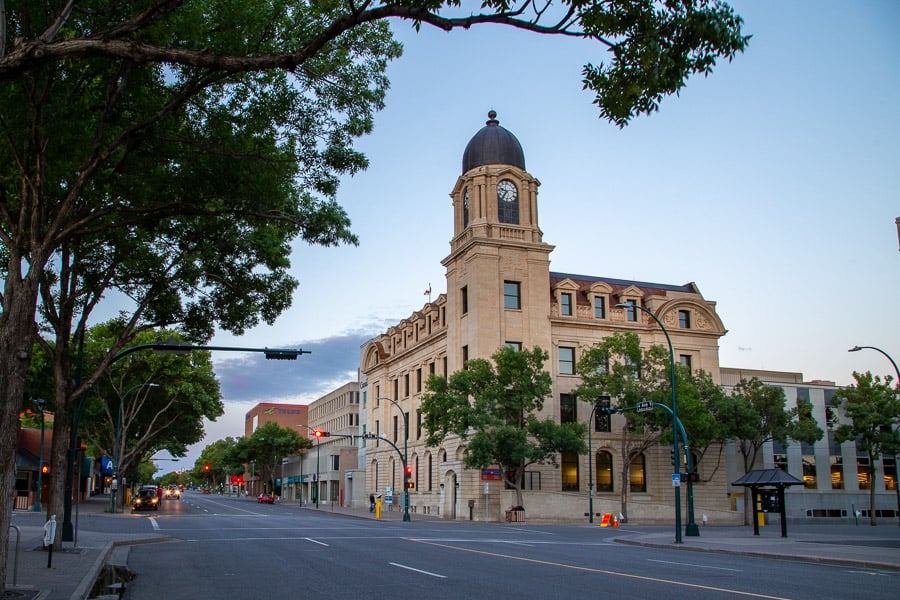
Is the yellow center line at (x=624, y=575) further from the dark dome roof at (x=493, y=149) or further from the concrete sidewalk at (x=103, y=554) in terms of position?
the dark dome roof at (x=493, y=149)

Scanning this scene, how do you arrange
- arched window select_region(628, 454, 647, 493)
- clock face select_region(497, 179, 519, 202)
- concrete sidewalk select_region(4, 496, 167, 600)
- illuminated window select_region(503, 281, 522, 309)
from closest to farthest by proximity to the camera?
concrete sidewalk select_region(4, 496, 167, 600) < illuminated window select_region(503, 281, 522, 309) < arched window select_region(628, 454, 647, 493) < clock face select_region(497, 179, 519, 202)

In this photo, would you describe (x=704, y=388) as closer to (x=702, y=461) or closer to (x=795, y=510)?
(x=702, y=461)

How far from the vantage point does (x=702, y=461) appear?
194 feet

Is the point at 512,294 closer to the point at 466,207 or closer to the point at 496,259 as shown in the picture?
the point at 496,259

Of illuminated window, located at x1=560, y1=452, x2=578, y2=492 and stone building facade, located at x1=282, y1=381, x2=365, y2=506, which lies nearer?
illuminated window, located at x1=560, y1=452, x2=578, y2=492

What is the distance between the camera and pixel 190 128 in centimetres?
1697

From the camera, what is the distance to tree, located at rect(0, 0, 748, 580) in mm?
9859

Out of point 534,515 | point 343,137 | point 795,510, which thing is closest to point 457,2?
point 343,137

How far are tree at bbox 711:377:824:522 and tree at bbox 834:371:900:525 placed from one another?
3100 mm

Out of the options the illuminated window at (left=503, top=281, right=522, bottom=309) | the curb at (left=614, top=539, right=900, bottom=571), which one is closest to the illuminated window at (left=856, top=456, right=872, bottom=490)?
the illuminated window at (left=503, top=281, right=522, bottom=309)

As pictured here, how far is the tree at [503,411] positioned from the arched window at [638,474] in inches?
365

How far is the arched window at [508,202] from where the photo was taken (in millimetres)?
59500

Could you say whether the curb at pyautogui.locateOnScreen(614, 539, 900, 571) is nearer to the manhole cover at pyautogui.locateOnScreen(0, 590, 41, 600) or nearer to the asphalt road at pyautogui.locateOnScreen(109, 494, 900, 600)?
the asphalt road at pyautogui.locateOnScreen(109, 494, 900, 600)

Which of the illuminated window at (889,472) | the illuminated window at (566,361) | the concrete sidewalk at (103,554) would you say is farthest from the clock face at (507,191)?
the illuminated window at (889,472)
